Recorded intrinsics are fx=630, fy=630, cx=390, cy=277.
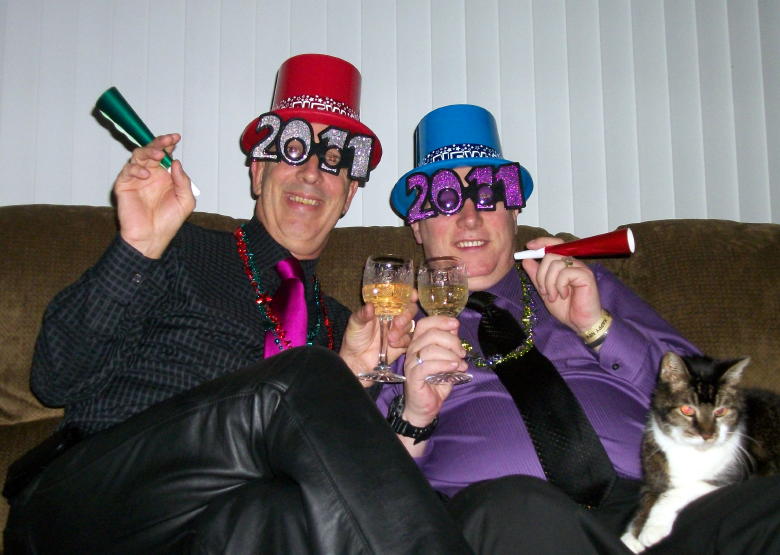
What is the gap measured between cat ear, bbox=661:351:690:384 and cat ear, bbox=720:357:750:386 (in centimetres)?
8

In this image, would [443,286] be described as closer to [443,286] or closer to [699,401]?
[443,286]

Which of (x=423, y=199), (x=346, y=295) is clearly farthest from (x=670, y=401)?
(x=346, y=295)

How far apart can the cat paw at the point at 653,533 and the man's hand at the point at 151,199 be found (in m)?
1.24

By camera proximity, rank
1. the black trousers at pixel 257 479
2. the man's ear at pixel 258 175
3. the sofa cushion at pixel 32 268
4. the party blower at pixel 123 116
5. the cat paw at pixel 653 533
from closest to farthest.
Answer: the black trousers at pixel 257 479
the cat paw at pixel 653 533
the party blower at pixel 123 116
the sofa cushion at pixel 32 268
the man's ear at pixel 258 175

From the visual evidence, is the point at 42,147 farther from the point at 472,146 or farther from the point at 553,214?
the point at 553,214

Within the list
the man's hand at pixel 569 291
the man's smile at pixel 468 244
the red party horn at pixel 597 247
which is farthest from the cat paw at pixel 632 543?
the man's smile at pixel 468 244

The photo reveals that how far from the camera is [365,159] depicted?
200 cm

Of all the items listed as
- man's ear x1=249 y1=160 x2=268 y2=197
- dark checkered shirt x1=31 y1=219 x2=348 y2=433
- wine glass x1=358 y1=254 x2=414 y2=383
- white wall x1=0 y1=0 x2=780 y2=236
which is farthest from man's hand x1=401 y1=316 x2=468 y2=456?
white wall x1=0 y1=0 x2=780 y2=236

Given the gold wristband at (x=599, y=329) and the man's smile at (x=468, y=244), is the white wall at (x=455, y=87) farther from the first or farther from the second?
the gold wristband at (x=599, y=329)

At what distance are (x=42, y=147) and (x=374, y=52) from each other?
57.7 inches

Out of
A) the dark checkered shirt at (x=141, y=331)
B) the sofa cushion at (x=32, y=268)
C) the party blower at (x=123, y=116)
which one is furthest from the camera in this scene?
the sofa cushion at (x=32, y=268)

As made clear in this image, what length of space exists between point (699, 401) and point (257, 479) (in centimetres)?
107

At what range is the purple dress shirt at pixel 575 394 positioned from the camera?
1579mm

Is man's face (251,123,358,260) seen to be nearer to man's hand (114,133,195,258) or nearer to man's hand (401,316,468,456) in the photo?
man's hand (114,133,195,258)
